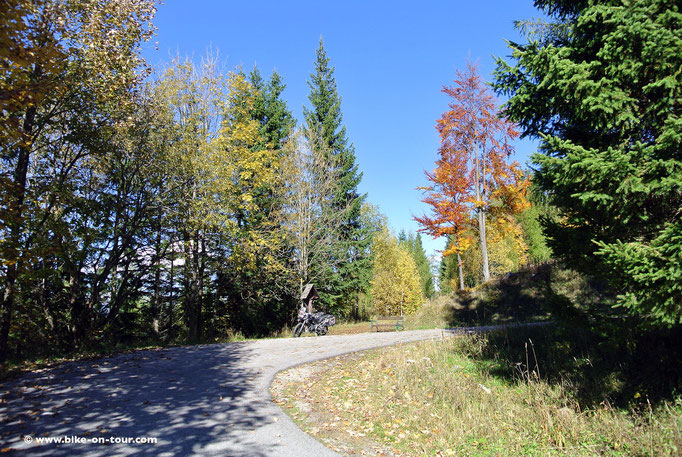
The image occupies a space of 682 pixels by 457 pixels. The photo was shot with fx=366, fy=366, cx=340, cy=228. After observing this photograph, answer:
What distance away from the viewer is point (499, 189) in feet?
70.5

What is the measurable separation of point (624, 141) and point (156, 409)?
295 inches

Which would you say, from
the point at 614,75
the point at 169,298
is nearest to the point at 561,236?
the point at 614,75

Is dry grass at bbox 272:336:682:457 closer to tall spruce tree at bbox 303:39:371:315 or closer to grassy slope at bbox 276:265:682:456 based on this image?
grassy slope at bbox 276:265:682:456

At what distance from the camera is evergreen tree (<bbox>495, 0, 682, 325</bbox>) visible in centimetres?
379

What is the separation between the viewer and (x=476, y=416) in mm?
5492

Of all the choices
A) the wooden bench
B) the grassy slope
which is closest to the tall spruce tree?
the wooden bench

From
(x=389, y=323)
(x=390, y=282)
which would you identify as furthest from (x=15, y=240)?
(x=390, y=282)

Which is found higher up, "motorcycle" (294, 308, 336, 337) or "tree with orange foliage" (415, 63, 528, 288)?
"tree with orange foliage" (415, 63, 528, 288)

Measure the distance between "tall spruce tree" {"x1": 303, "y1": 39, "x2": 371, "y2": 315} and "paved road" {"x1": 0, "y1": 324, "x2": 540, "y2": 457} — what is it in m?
15.4

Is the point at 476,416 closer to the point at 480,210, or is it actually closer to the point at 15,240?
the point at 15,240

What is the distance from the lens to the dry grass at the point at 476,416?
4641 millimetres

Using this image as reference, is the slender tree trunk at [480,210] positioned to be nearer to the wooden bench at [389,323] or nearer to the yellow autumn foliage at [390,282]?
the wooden bench at [389,323]

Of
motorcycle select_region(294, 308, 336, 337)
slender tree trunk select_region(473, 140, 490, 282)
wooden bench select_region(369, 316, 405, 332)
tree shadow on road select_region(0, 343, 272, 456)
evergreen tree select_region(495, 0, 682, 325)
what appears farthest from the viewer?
slender tree trunk select_region(473, 140, 490, 282)

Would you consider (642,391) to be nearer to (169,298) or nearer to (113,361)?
(113,361)
